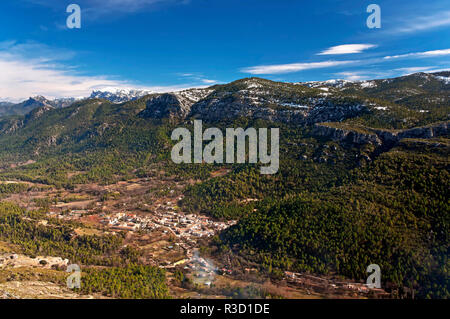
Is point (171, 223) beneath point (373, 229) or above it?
beneath

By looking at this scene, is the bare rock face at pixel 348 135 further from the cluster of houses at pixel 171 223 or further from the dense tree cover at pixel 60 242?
the dense tree cover at pixel 60 242

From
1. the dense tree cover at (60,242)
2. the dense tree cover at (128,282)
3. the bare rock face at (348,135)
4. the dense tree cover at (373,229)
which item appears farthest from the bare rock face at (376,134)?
the dense tree cover at (60,242)

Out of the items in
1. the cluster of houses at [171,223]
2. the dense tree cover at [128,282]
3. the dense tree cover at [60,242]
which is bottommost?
the dense tree cover at [128,282]

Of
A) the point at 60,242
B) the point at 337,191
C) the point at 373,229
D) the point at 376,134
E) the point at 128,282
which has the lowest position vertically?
the point at 128,282

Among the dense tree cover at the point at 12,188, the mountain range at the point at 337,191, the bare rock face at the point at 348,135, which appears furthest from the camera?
the dense tree cover at the point at 12,188

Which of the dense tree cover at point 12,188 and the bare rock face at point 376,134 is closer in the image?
the bare rock face at point 376,134

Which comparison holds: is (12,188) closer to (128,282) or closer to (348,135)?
(128,282)

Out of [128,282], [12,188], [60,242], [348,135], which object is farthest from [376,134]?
[12,188]

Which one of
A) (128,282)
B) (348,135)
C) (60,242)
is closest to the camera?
(128,282)

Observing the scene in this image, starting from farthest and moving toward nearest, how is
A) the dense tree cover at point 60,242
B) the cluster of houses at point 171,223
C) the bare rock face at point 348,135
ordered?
the bare rock face at point 348,135
the cluster of houses at point 171,223
the dense tree cover at point 60,242
